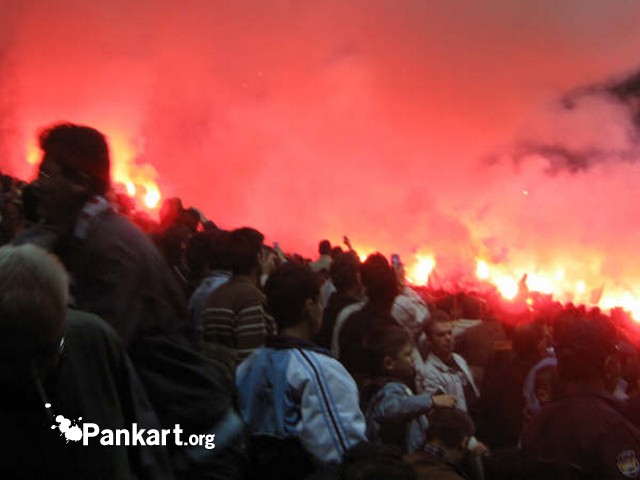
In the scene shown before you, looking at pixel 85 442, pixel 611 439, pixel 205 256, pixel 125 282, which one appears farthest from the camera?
pixel 205 256

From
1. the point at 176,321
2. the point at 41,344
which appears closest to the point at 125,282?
the point at 176,321

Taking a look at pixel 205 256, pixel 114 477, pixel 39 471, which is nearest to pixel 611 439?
pixel 114 477

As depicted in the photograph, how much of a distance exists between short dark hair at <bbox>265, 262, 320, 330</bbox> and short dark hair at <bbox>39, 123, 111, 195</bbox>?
0.99 meters

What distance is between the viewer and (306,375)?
2682mm

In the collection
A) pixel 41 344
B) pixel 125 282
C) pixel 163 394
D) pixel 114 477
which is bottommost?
pixel 114 477

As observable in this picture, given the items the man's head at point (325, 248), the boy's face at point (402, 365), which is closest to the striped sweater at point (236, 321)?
the boy's face at point (402, 365)

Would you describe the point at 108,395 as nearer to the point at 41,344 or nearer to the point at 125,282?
the point at 41,344

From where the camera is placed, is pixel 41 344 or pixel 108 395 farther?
pixel 108 395

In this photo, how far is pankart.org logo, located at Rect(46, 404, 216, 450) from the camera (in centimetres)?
175

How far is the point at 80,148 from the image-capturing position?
91.7 inches

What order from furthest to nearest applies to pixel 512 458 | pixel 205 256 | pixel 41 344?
pixel 205 256, pixel 512 458, pixel 41 344

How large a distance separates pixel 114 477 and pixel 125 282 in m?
0.61

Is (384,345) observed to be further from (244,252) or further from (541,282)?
(541,282)

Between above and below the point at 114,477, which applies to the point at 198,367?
above
